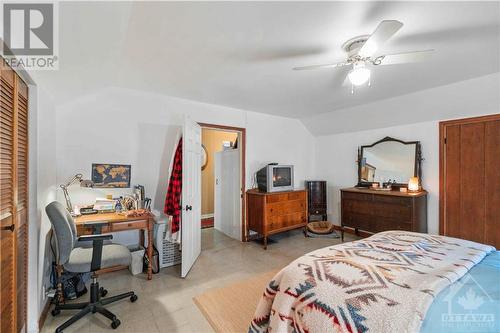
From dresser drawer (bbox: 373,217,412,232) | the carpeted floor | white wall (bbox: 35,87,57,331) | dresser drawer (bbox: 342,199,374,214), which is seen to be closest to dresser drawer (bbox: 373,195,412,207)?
dresser drawer (bbox: 342,199,374,214)

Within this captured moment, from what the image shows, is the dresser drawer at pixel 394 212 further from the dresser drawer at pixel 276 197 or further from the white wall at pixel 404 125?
the dresser drawer at pixel 276 197

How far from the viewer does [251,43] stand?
6.17ft

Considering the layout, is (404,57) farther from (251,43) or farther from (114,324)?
(114,324)

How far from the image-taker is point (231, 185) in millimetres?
4305

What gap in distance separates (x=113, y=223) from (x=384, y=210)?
11.9 feet

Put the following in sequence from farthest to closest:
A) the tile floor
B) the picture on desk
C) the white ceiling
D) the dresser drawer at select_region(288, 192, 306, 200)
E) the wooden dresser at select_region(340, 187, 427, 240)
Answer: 1. the dresser drawer at select_region(288, 192, 306, 200)
2. the wooden dresser at select_region(340, 187, 427, 240)
3. the picture on desk
4. the tile floor
5. the white ceiling

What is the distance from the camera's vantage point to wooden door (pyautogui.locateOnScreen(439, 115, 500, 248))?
115 inches

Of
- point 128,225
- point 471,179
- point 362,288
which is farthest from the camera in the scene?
point 471,179

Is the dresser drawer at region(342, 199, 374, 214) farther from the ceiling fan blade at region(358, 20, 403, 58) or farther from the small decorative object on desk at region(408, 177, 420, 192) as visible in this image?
the ceiling fan blade at region(358, 20, 403, 58)

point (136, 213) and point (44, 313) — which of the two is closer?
point (44, 313)

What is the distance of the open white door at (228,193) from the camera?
163 inches

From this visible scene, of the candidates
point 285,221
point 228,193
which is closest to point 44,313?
point 228,193

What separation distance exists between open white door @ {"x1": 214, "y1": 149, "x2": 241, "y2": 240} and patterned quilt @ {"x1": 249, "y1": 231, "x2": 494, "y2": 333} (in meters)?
2.77

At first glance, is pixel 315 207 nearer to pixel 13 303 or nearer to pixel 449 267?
pixel 449 267
